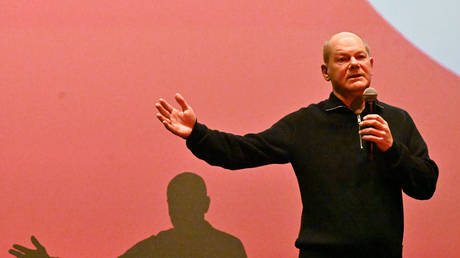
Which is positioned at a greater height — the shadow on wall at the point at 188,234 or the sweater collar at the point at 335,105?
the sweater collar at the point at 335,105

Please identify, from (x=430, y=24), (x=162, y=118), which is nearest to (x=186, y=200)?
(x=162, y=118)

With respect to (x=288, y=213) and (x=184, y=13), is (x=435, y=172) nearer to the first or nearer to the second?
(x=288, y=213)

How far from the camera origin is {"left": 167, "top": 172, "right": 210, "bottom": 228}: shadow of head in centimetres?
213

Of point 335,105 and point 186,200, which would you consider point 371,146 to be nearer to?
point 335,105

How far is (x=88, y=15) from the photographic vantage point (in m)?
2.20

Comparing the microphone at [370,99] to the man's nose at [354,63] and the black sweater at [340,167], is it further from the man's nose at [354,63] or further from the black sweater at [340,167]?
the man's nose at [354,63]

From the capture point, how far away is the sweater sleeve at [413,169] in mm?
1389

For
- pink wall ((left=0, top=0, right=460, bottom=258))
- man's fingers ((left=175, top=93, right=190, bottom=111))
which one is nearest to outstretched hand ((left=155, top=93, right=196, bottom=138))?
man's fingers ((left=175, top=93, right=190, bottom=111))

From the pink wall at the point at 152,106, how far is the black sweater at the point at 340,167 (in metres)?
0.60

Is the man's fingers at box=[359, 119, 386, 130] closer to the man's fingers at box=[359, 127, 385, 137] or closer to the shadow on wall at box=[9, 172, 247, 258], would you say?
the man's fingers at box=[359, 127, 385, 137]

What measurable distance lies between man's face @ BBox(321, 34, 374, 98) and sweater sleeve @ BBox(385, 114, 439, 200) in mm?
223

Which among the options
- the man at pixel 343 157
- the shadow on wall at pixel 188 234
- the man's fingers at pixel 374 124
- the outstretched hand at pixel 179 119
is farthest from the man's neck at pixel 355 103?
the shadow on wall at pixel 188 234

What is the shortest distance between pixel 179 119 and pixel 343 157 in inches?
18.4

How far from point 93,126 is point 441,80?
4.82 feet
